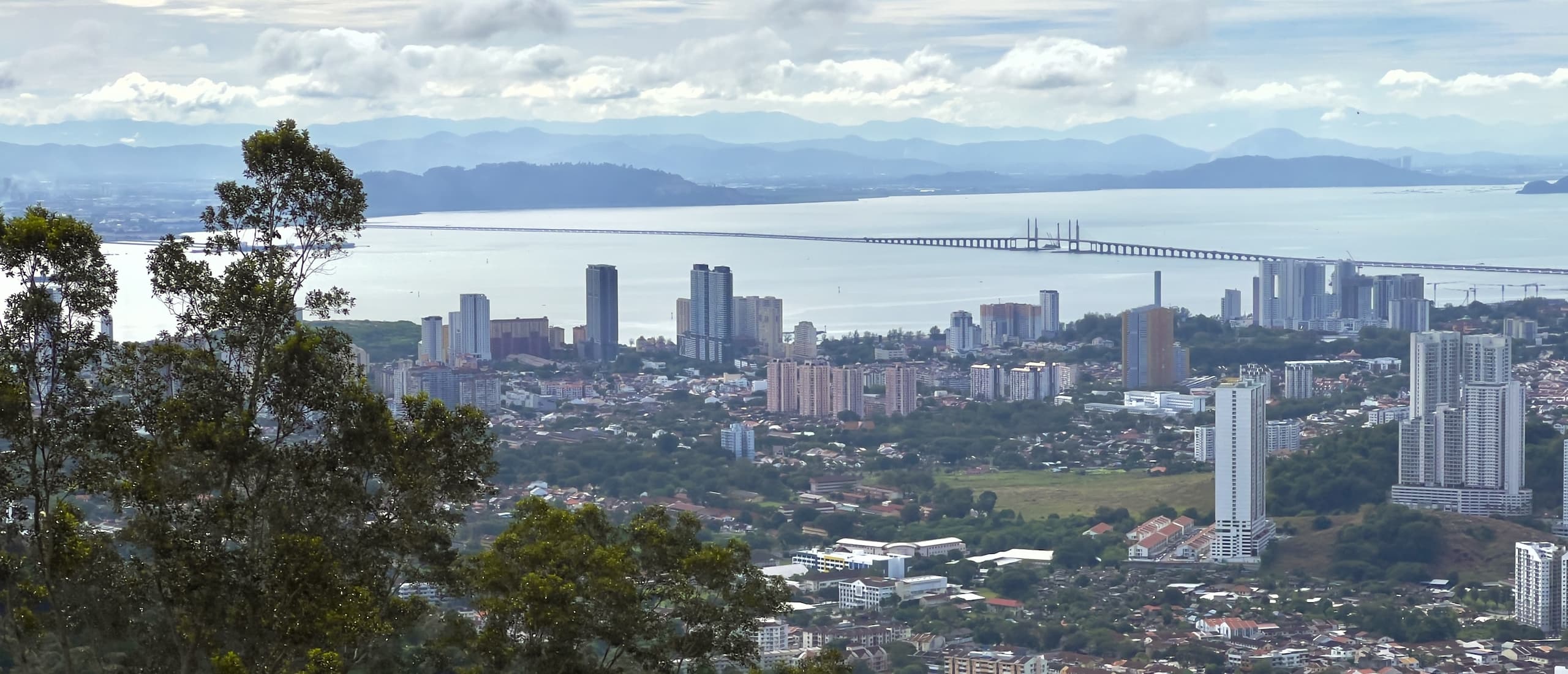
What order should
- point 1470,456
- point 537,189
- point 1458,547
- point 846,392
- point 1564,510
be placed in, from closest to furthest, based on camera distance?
point 1458,547, point 1564,510, point 1470,456, point 846,392, point 537,189

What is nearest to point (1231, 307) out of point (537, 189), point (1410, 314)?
point (1410, 314)

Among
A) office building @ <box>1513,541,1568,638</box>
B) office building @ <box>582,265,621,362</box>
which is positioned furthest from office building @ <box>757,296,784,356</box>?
office building @ <box>1513,541,1568,638</box>

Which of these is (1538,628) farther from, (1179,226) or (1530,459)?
(1179,226)

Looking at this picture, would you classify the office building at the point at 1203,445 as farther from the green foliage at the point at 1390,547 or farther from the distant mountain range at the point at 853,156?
the distant mountain range at the point at 853,156

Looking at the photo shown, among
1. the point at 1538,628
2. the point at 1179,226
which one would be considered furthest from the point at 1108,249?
the point at 1538,628

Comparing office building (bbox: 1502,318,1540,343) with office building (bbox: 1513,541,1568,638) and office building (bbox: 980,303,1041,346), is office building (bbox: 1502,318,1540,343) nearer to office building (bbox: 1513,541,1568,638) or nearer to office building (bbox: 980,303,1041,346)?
office building (bbox: 980,303,1041,346)

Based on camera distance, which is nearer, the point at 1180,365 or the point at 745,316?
the point at 1180,365

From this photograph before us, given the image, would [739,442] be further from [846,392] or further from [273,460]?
[273,460]
